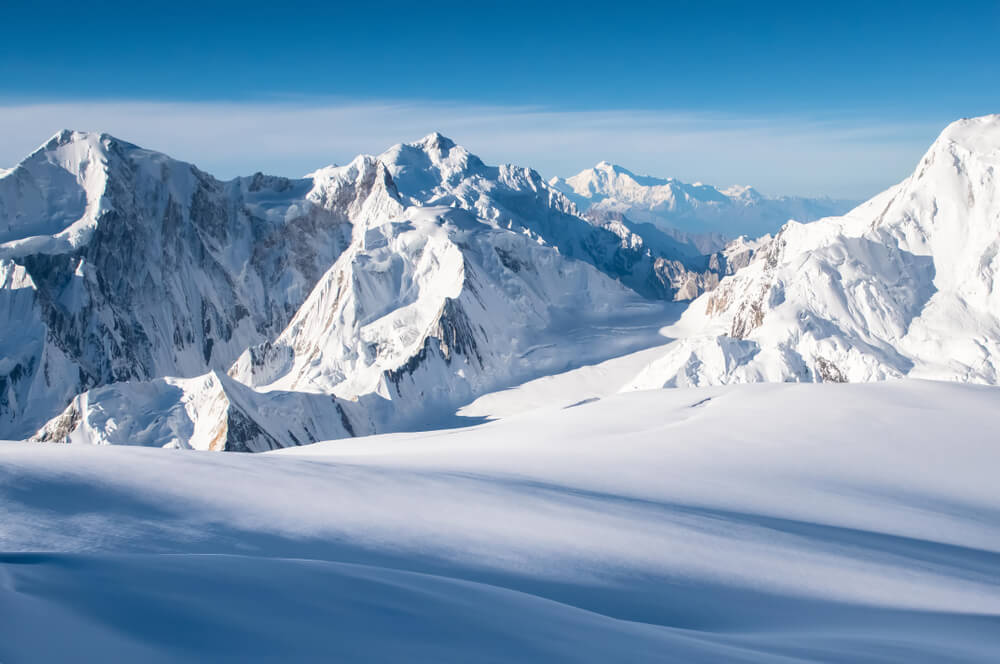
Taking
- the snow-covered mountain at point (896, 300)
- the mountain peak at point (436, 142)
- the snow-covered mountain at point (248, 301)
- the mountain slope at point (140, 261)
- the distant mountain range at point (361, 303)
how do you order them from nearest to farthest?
the snow-covered mountain at point (896, 300)
the distant mountain range at point (361, 303)
the snow-covered mountain at point (248, 301)
the mountain slope at point (140, 261)
the mountain peak at point (436, 142)

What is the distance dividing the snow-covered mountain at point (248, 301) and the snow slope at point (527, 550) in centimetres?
2825

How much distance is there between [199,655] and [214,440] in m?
35.7

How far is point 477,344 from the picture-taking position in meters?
59.4

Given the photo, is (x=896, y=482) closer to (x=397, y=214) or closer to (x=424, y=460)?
(x=424, y=460)

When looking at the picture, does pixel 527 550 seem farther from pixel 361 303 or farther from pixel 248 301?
pixel 248 301

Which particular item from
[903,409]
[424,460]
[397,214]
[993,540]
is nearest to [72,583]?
[424,460]

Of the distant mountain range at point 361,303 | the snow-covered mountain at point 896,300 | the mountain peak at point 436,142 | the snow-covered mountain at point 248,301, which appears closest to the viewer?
the snow-covered mountain at point 896,300

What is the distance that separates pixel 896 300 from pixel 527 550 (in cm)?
4744

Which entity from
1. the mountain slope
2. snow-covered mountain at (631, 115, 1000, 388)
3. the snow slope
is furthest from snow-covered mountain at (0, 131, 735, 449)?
the snow slope

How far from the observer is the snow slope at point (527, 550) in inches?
168

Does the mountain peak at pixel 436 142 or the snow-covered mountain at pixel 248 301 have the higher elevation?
the mountain peak at pixel 436 142

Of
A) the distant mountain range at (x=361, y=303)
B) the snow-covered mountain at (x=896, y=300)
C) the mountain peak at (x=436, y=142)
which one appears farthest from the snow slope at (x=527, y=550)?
the mountain peak at (x=436, y=142)

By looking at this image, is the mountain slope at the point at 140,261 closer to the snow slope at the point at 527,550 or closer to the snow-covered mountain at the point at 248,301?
the snow-covered mountain at the point at 248,301

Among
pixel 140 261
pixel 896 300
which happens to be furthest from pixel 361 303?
pixel 896 300
